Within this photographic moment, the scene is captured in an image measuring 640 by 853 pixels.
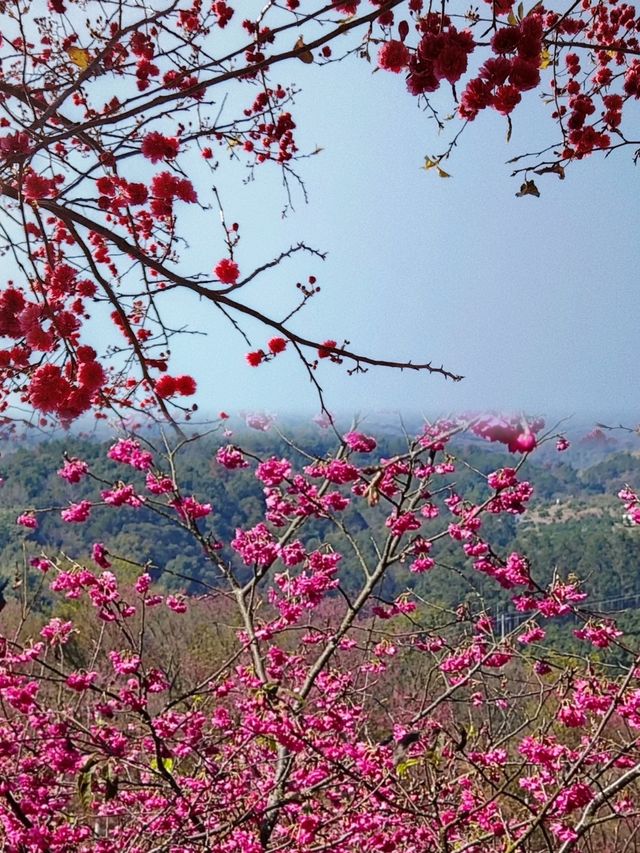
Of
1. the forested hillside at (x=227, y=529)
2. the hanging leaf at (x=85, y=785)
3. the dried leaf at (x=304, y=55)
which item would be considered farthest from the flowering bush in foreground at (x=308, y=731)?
the forested hillside at (x=227, y=529)

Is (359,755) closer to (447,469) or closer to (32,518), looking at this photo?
(447,469)

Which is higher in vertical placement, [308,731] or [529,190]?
[529,190]

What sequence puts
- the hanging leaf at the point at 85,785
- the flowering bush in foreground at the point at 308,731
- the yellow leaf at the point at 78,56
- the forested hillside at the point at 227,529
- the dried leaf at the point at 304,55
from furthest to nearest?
A: the forested hillside at the point at 227,529, the flowering bush in foreground at the point at 308,731, the hanging leaf at the point at 85,785, the yellow leaf at the point at 78,56, the dried leaf at the point at 304,55

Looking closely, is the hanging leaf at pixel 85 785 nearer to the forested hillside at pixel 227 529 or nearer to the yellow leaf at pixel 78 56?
the yellow leaf at pixel 78 56

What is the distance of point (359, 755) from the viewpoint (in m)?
3.29

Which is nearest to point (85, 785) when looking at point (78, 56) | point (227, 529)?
point (78, 56)

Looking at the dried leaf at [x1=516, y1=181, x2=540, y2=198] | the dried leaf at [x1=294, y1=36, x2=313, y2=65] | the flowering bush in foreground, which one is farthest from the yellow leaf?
the flowering bush in foreground

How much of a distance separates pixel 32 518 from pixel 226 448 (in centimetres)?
170

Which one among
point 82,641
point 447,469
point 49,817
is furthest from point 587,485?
point 49,817

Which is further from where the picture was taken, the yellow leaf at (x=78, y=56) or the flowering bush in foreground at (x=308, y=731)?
the flowering bush in foreground at (x=308, y=731)

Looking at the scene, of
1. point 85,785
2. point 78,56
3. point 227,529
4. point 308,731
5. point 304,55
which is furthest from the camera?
point 227,529

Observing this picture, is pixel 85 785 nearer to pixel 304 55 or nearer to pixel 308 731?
pixel 308 731

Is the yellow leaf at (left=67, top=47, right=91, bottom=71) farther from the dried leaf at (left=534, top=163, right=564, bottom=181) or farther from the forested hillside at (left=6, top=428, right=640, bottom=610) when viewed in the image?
the forested hillside at (left=6, top=428, right=640, bottom=610)

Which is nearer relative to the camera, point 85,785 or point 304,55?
point 304,55
